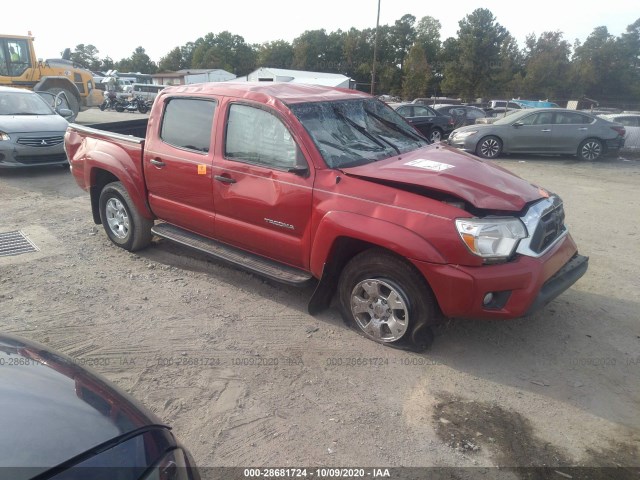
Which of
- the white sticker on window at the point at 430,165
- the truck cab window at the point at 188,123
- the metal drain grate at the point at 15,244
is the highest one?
the truck cab window at the point at 188,123

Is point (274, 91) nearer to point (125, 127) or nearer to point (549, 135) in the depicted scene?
point (125, 127)

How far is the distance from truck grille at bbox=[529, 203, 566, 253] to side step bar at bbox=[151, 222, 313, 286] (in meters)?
1.73

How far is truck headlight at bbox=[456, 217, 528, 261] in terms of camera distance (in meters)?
3.28

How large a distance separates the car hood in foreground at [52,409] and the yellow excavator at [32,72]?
49.2 feet

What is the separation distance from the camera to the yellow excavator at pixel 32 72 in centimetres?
1638

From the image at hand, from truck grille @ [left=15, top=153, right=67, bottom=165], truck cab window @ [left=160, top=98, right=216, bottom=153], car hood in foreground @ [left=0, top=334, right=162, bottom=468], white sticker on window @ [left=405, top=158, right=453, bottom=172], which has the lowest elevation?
truck grille @ [left=15, top=153, right=67, bottom=165]

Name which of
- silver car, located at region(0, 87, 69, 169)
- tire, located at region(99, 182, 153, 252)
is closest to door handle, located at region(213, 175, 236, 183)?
tire, located at region(99, 182, 153, 252)

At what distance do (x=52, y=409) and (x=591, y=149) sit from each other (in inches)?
604

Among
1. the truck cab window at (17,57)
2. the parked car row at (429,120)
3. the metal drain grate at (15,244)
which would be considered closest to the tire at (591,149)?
the parked car row at (429,120)

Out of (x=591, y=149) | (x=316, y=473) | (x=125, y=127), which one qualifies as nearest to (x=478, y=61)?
(x=591, y=149)

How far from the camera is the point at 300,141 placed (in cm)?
392

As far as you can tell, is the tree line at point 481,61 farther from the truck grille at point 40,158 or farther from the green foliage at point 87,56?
the green foliage at point 87,56

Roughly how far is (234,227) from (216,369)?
4.53ft

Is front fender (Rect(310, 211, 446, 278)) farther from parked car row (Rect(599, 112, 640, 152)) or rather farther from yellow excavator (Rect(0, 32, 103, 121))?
parked car row (Rect(599, 112, 640, 152))
